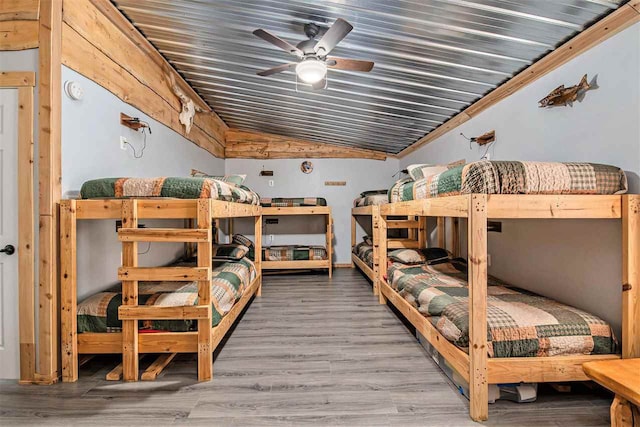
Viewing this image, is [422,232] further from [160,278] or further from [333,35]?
[160,278]

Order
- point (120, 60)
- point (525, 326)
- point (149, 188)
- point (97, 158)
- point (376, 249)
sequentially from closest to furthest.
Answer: point (525, 326) → point (149, 188) → point (97, 158) → point (120, 60) → point (376, 249)

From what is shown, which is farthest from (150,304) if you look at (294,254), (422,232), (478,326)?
(422,232)

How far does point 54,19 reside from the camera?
194cm

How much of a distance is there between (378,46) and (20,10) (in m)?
2.39

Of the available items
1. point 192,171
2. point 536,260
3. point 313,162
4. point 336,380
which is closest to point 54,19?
point 192,171

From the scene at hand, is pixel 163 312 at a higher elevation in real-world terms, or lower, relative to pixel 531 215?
lower

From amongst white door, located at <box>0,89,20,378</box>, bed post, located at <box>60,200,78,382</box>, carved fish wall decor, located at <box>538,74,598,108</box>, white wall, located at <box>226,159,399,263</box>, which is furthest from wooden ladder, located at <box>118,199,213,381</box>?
white wall, located at <box>226,159,399,263</box>

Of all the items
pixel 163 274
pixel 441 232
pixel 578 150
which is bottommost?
pixel 163 274

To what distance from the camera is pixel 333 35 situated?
7.04 ft

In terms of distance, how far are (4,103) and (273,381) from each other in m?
2.38

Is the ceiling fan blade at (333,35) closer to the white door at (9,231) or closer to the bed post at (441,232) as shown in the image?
the white door at (9,231)

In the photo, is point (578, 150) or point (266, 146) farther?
point (266, 146)

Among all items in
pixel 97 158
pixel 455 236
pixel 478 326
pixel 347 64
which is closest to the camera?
pixel 478 326

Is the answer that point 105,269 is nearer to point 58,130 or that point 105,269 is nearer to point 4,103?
point 58,130
